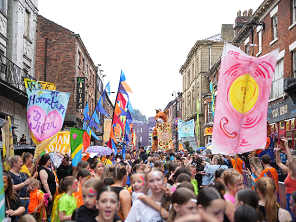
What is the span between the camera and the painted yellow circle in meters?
6.01

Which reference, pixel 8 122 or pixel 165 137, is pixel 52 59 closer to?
pixel 165 137

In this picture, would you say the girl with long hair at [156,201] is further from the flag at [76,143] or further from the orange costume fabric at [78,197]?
the flag at [76,143]

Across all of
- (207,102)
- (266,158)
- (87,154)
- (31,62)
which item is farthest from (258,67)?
(207,102)

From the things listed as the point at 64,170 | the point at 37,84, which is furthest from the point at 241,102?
the point at 37,84

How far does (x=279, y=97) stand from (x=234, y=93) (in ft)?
45.2

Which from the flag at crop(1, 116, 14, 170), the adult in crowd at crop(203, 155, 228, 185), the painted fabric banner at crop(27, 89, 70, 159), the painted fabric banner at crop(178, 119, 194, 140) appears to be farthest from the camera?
the painted fabric banner at crop(178, 119, 194, 140)

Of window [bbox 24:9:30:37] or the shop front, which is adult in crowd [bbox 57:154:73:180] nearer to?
the shop front

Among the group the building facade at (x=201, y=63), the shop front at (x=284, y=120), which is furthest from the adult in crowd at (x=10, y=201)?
the building facade at (x=201, y=63)

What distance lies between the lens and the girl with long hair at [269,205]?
4078 millimetres

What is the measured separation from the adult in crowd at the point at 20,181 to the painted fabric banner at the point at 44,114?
1.44 metres

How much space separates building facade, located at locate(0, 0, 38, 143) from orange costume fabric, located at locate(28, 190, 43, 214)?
8868mm

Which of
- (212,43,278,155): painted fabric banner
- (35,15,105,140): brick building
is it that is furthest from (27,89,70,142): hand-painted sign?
(35,15,105,140): brick building

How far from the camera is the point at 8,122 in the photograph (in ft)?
27.8

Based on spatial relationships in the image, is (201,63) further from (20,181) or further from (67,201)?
(67,201)
